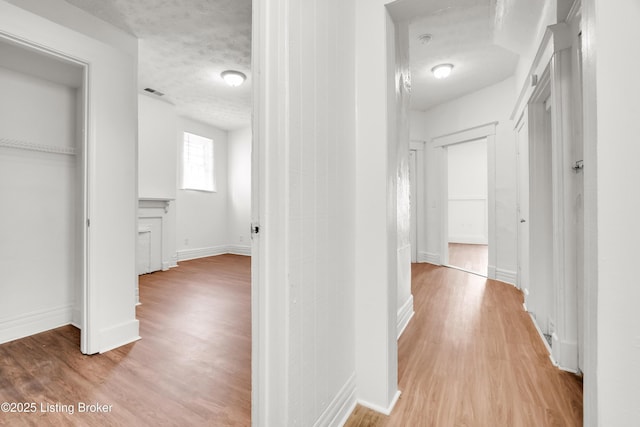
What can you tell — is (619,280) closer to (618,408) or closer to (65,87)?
(618,408)

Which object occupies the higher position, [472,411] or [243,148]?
→ [243,148]

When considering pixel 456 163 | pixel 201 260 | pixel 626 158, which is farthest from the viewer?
pixel 456 163

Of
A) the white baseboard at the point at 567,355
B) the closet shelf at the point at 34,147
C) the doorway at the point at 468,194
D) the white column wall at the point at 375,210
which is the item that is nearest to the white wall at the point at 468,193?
the doorway at the point at 468,194

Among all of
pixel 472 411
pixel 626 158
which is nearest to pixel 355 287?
pixel 472 411

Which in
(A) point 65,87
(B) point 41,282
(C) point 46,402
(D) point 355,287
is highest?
(A) point 65,87

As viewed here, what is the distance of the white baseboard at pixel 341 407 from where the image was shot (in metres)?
1.14

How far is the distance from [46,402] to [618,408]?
235 centimetres

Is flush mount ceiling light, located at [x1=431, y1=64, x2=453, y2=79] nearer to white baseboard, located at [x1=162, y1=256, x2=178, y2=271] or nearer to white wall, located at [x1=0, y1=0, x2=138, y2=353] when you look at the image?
white wall, located at [x1=0, y1=0, x2=138, y2=353]

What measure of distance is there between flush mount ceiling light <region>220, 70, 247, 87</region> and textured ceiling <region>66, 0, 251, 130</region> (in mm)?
73

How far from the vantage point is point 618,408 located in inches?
30.8

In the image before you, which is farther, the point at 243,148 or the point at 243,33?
the point at 243,148

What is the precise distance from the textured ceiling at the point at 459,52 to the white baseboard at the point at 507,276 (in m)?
2.62

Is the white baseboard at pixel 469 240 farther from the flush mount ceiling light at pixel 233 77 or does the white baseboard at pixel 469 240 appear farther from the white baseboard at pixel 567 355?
the flush mount ceiling light at pixel 233 77

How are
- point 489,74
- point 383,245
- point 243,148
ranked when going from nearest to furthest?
point 383,245 → point 489,74 → point 243,148
